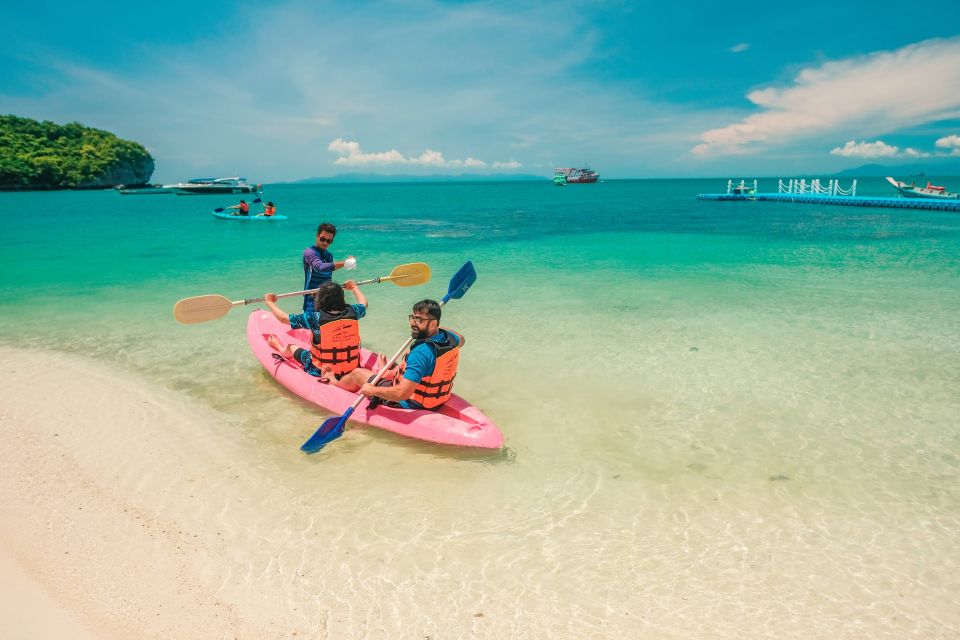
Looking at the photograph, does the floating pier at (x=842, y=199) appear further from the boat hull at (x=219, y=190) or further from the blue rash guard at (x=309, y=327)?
the boat hull at (x=219, y=190)

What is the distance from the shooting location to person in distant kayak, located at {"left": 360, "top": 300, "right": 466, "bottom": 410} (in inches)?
196

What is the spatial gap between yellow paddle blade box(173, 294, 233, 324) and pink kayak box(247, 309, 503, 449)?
3.88ft

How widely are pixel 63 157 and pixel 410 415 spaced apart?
113 m

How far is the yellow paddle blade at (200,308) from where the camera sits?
6963 mm

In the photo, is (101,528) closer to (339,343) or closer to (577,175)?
(339,343)

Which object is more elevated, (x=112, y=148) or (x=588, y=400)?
(x=112, y=148)

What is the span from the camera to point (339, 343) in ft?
20.3

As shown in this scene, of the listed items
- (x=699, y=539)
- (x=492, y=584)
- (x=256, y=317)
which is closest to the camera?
(x=492, y=584)

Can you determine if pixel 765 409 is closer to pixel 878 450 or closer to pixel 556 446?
pixel 878 450

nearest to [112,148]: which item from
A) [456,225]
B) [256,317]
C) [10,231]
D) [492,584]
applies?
[10,231]

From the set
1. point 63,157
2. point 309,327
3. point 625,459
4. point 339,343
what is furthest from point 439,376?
point 63,157

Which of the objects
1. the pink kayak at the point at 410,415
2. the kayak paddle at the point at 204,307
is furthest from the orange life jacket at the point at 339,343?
the kayak paddle at the point at 204,307

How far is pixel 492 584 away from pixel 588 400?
3612 millimetres

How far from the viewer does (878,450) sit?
18.6 feet
